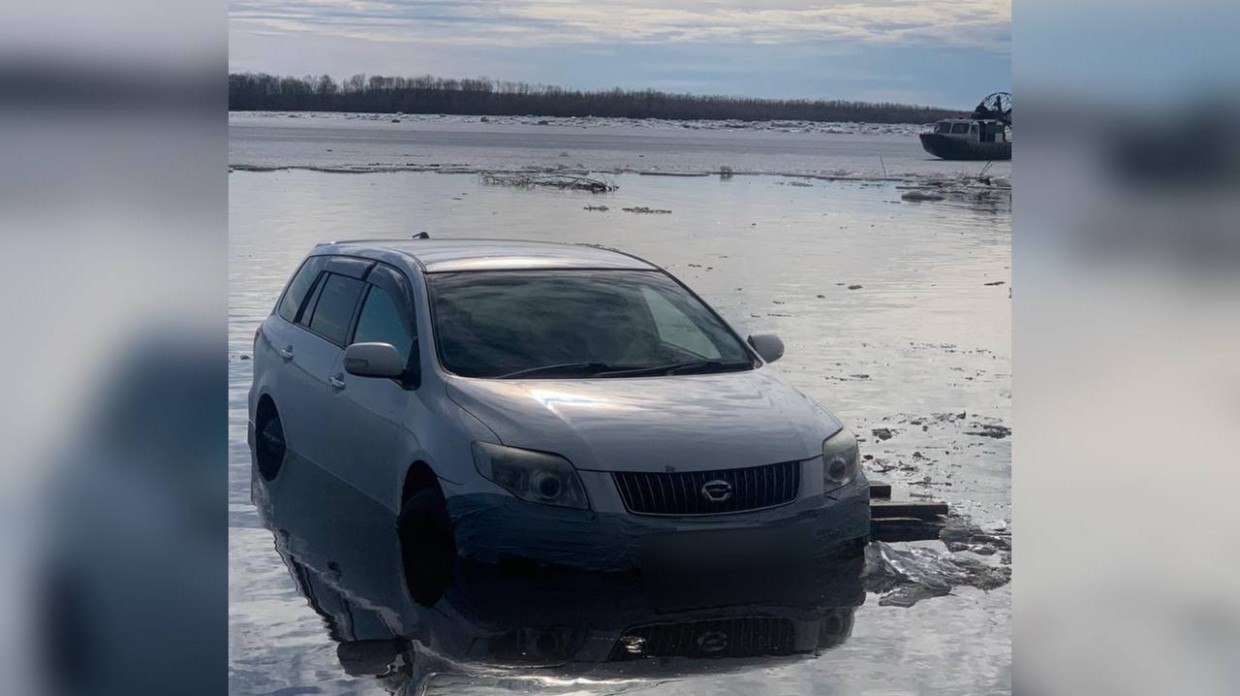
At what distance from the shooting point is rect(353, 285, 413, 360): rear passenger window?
21.4 ft

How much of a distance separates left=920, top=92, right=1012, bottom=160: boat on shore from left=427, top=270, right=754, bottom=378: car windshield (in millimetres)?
15018

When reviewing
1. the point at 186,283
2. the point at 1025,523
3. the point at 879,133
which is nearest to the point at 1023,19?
the point at 1025,523

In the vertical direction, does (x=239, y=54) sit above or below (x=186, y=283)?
above

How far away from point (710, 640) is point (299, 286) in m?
3.06

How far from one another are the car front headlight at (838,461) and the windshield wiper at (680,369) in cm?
76

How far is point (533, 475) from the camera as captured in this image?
5.57 m

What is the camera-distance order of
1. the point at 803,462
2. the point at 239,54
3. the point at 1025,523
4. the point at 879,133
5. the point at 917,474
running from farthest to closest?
the point at 879,133 → the point at 239,54 → the point at 917,474 → the point at 803,462 → the point at 1025,523

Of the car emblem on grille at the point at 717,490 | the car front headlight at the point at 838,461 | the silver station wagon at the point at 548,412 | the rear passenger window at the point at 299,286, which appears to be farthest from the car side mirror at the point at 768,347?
the rear passenger window at the point at 299,286

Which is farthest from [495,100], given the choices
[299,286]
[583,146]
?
[299,286]

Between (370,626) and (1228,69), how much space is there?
12.7 ft

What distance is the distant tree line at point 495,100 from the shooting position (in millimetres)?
17750

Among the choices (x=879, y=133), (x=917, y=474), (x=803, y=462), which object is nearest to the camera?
(x=803, y=462)

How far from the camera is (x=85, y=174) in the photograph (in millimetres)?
3805

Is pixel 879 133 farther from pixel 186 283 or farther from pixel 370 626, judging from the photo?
pixel 186 283
